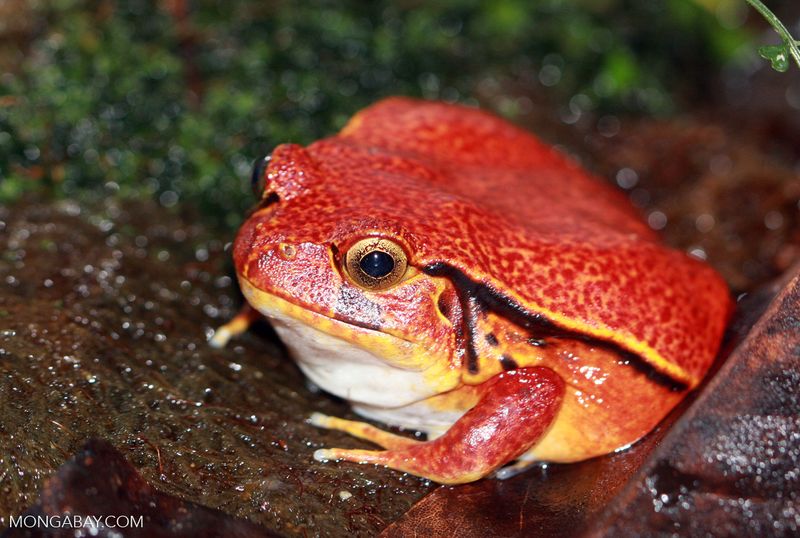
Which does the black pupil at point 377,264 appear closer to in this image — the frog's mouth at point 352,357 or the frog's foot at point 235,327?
the frog's mouth at point 352,357

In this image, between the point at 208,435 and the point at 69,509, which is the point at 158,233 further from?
the point at 69,509

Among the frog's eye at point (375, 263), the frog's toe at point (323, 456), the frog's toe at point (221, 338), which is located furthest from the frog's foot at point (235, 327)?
the frog's eye at point (375, 263)

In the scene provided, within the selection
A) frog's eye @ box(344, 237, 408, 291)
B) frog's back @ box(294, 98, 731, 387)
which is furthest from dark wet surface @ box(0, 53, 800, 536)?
Answer: frog's eye @ box(344, 237, 408, 291)

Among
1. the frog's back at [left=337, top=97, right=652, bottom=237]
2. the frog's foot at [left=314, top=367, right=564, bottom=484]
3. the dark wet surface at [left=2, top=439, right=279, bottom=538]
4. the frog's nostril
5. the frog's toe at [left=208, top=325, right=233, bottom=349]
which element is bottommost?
the frog's toe at [left=208, top=325, right=233, bottom=349]

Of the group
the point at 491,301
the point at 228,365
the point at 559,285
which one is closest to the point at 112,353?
the point at 228,365

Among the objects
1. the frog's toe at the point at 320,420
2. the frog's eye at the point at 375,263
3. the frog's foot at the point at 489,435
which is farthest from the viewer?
the frog's toe at the point at 320,420

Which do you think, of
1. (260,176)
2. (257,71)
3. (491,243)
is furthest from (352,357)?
(257,71)

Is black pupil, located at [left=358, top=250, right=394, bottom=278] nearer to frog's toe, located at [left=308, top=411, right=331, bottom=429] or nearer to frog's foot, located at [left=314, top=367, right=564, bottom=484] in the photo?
frog's foot, located at [left=314, top=367, right=564, bottom=484]
